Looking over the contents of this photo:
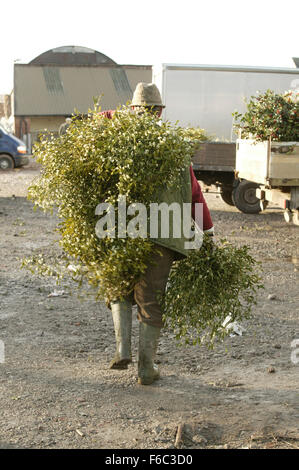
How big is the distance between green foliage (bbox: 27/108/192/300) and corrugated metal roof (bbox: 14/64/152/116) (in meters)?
33.0

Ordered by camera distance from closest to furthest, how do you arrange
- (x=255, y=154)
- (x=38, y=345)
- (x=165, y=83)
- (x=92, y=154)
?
(x=92, y=154), (x=38, y=345), (x=255, y=154), (x=165, y=83)

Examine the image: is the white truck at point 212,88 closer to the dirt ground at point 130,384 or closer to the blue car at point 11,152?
the blue car at point 11,152

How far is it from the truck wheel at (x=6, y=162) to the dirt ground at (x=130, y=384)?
50.2ft

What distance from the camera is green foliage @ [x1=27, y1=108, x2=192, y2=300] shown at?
12.3ft

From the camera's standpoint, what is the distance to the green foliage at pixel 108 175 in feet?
12.3

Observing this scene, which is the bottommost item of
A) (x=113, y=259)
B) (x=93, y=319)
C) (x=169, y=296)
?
(x=93, y=319)

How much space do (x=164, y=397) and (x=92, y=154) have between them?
Answer: 1.65 m

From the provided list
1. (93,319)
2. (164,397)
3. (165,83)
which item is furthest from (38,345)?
(165,83)

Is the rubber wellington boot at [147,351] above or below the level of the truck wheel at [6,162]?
below

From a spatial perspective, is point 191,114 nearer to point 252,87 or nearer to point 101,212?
point 252,87

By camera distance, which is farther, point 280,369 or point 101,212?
point 280,369

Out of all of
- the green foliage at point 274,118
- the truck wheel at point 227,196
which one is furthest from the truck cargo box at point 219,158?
the green foliage at point 274,118

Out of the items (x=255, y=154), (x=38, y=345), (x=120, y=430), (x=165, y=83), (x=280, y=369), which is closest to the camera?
(x=120, y=430)

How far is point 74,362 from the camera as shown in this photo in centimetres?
463
